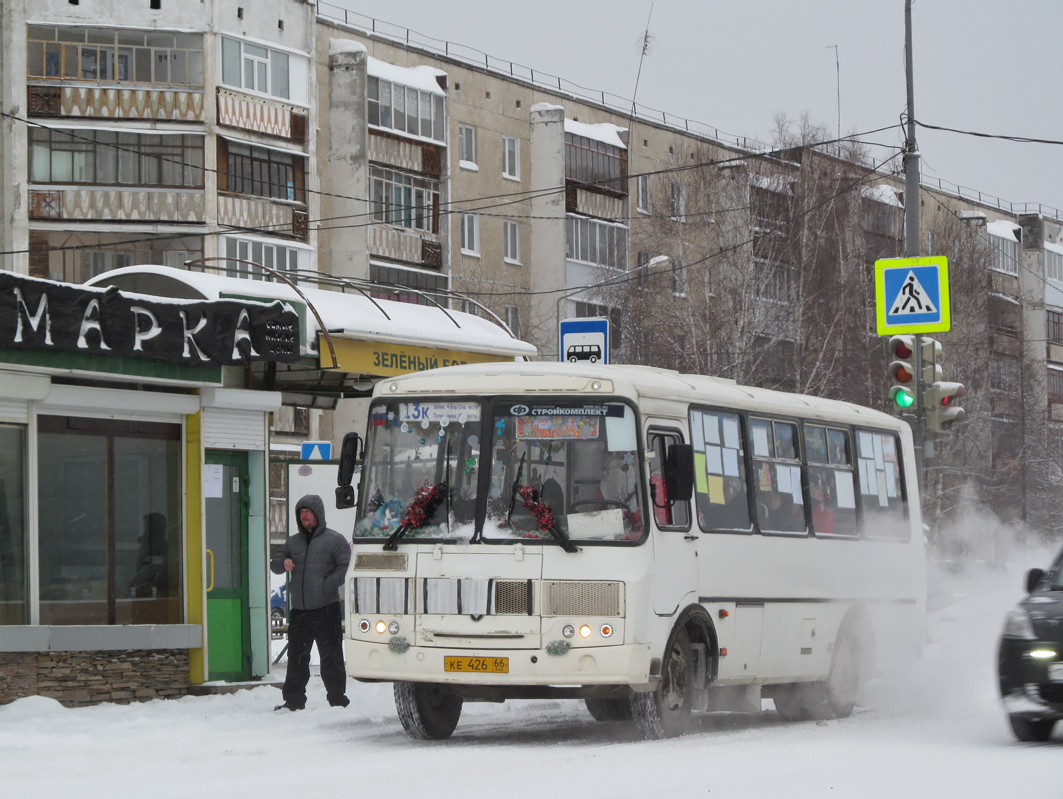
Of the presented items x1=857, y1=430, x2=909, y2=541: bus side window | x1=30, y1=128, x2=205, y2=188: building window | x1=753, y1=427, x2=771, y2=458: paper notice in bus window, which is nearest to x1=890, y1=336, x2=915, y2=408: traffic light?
x1=857, y1=430, x2=909, y2=541: bus side window

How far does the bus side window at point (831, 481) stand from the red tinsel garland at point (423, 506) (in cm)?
401

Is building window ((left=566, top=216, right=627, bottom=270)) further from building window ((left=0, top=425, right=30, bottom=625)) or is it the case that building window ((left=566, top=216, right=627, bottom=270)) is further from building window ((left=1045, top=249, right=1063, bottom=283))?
building window ((left=0, top=425, right=30, bottom=625))

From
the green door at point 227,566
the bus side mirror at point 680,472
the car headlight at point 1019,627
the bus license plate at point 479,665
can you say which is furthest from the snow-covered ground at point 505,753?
the bus side mirror at point 680,472

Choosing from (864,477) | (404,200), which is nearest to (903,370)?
(864,477)

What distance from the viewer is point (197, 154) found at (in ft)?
145

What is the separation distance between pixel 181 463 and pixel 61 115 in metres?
29.5

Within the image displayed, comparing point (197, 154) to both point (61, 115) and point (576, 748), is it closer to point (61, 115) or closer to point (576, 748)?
point (61, 115)

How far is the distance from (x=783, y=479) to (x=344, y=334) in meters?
5.03

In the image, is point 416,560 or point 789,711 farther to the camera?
point 789,711

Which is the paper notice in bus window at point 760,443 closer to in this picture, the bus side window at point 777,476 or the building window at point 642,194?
the bus side window at point 777,476

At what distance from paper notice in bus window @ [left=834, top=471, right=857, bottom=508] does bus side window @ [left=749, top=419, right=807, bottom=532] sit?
0.84m

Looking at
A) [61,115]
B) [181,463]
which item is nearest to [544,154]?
[61,115]

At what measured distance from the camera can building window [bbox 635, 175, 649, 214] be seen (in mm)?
60938

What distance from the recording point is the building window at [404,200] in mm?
51250
